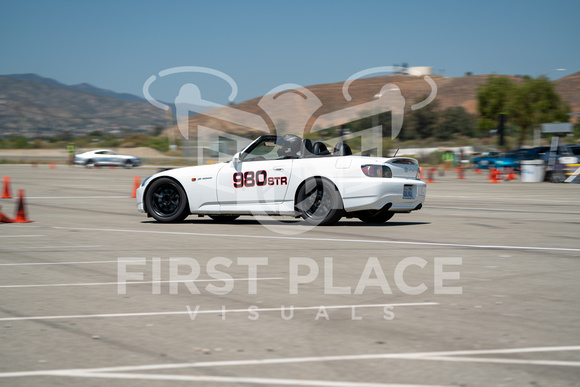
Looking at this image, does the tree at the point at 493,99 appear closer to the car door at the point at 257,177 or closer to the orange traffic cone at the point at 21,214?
the car door at the point at 257,177

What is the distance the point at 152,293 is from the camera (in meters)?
6.31

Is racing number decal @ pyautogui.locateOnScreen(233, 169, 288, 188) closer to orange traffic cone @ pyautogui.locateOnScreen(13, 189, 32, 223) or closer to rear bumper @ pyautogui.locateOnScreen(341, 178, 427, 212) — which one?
rear bumper @ pyautogui.locateOnScreen(341, 178, 427, 212)

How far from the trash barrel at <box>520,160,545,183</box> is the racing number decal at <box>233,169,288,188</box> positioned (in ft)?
74.3

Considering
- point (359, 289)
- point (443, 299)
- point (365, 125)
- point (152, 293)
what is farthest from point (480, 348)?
point (365, 125)

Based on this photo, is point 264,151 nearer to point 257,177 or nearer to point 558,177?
point 257,177

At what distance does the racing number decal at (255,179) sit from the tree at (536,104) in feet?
181

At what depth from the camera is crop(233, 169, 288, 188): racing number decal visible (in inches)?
459

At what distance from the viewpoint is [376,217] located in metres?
12.8

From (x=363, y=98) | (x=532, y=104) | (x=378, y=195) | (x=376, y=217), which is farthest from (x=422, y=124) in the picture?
(x=378, y=195)

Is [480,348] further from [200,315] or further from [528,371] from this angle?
[200,315]

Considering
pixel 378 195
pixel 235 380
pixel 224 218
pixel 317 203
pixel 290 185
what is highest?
pixel 290 185

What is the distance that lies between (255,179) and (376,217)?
8.06 feet

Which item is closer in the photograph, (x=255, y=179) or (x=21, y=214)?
(x=255, y=179)

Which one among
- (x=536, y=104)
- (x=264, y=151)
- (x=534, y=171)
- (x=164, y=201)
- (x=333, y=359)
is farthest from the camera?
(x=536, y=104)
